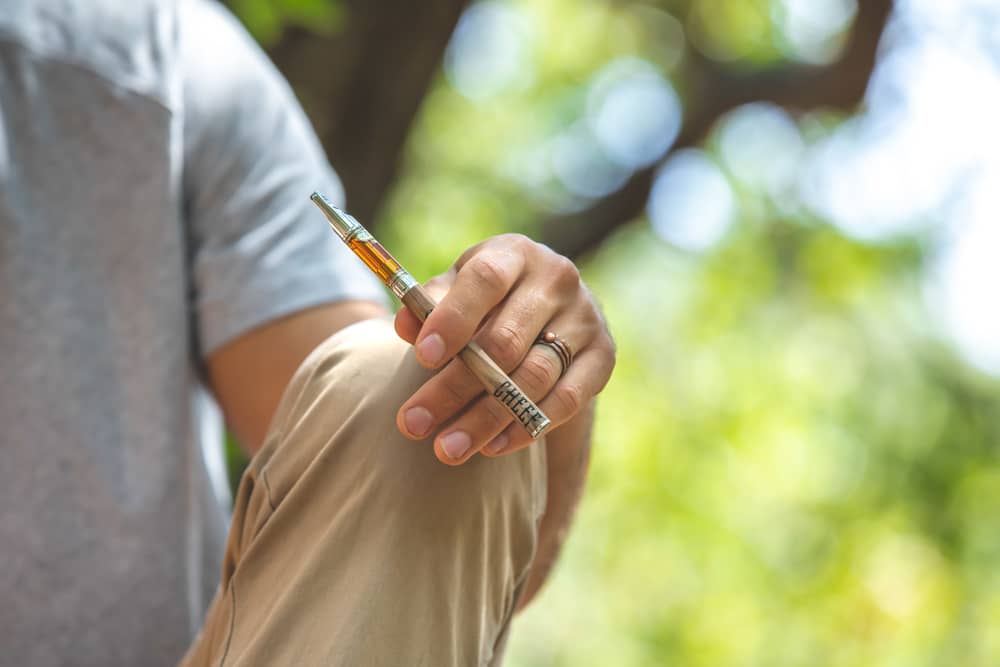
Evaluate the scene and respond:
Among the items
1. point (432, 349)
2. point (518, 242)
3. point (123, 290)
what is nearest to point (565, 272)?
point (518, 242)

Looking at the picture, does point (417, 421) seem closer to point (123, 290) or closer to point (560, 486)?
point (560, 486)

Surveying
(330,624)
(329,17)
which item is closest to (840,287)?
(329,17)

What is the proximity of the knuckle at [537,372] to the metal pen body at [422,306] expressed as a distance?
0.07 ft

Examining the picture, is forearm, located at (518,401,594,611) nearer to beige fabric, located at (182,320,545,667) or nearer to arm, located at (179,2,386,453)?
beige fabric, located at (182,320,545,667)

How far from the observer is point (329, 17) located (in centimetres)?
191

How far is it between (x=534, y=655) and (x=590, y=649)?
51cm

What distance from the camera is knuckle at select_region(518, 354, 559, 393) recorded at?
73cm

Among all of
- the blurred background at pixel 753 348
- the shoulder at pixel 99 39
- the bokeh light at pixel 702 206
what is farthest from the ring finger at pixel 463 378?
the bokeh light at pixel 702 206

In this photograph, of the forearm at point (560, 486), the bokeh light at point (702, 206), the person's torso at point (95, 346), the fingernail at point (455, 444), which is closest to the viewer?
the fingernail at point (455, 444)

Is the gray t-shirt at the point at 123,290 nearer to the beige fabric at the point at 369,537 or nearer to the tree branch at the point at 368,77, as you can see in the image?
the beige fabric at the point at 369,537

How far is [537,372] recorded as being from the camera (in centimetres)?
73

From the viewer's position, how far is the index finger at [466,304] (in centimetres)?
69

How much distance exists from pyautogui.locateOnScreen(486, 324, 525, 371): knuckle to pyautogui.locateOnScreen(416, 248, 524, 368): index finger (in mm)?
14

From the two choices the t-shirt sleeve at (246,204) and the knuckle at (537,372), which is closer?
the knuckle at (537,372)
